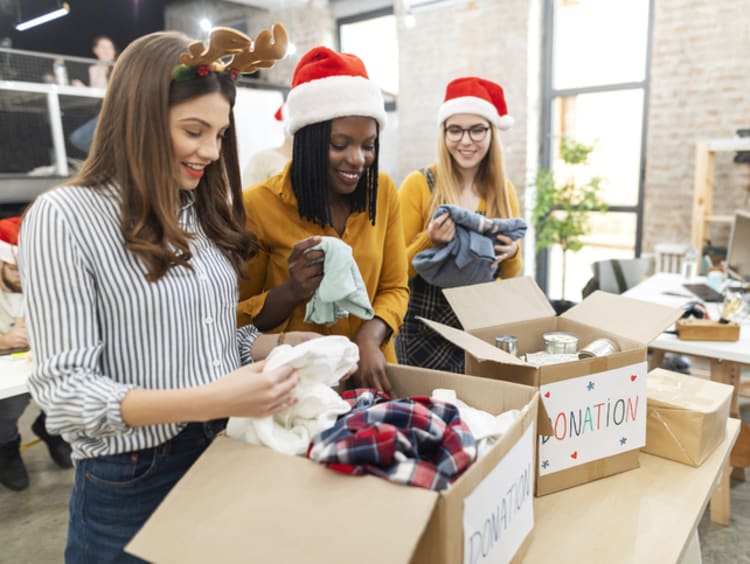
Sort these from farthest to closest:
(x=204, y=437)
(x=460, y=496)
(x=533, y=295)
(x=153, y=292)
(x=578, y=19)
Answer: (x=578, y=19), (x=533, y=295), (x=204, y=437), (x=153, y=292), (x=460, y=496)

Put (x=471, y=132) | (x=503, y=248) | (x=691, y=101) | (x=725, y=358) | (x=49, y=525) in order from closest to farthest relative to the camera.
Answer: (x=503, y=248), (x=471, y=132), (x=725, y=358), (x=49, y=525), (x=691, y=101)

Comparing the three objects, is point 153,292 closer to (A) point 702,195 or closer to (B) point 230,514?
(B) point 230,514

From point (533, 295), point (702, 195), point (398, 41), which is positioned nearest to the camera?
point (533, 295)

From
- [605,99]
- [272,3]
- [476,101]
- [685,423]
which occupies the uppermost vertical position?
[272,3]

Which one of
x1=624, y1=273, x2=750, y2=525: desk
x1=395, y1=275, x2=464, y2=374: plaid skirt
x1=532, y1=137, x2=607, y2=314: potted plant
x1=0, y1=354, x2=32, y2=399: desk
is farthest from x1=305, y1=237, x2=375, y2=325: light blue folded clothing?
x1=532, y1=137, x2=607, y2=314: potted plant

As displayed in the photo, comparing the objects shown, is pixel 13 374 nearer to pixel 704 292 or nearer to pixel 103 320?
pixel 103 320

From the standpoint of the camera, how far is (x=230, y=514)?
0.61 meters

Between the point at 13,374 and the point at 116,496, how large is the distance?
1416 millimetres

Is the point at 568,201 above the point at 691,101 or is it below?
below

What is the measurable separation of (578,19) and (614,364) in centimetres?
479

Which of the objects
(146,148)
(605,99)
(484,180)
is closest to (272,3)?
(605,99)

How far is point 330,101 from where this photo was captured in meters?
1.20

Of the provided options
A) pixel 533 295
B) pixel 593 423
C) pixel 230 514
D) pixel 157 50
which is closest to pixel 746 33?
pixel 533 295

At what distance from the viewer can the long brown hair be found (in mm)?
801
